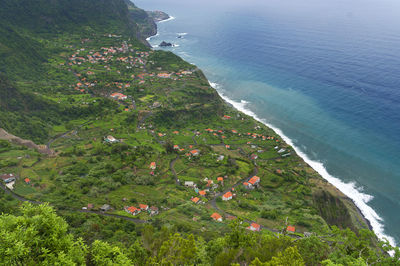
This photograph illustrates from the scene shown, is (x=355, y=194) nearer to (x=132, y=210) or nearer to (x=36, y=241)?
(x=132, y=210)

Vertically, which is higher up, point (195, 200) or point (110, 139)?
point (195, 200)

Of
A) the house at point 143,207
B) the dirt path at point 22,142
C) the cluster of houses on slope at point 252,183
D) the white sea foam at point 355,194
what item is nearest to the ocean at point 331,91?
Result: the white sea foam at point 355,194

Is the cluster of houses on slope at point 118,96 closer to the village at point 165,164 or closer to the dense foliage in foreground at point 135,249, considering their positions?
the village at point 165,164

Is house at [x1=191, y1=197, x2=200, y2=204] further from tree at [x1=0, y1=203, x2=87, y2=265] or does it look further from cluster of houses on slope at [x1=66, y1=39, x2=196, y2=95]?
cluster of houses on slope at [x1=66, y1=39, x2=196, y2=95]

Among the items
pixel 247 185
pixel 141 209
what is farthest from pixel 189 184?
pixel 141 209

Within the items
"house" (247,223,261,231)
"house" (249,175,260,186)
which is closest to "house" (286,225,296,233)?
"house" (247,223,261,231)

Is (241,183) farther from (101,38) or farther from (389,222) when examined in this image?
(101,38)
